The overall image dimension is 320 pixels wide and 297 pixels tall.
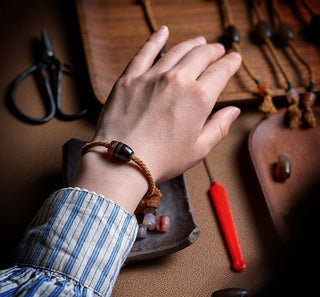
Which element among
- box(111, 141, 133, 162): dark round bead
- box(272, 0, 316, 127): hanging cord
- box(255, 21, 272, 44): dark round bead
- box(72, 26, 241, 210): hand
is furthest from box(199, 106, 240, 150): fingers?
box(255, 21, 272, 44): dark round bead

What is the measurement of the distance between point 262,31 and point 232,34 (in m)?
0.06

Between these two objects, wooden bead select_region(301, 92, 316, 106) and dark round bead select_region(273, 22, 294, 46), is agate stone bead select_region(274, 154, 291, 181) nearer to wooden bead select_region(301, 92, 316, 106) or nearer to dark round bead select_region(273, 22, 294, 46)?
wooden bead select_region(301, 92, 316, 106)

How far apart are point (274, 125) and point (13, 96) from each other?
431 millimetres

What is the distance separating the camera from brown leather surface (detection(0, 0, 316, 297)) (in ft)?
1.81

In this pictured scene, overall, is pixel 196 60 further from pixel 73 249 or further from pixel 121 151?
pixel 73 249

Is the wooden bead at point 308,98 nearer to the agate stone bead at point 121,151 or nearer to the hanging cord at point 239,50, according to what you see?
the hanging cord at point 239,50

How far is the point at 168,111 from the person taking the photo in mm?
522

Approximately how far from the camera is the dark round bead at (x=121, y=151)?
457 millimetres

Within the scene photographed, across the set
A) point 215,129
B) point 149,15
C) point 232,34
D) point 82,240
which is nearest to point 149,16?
point 149,15

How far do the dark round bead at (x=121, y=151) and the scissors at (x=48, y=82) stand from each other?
26 centimetres

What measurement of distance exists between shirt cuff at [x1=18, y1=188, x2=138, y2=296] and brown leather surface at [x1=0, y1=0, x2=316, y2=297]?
114 millimetres

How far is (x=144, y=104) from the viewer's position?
532 millimetres

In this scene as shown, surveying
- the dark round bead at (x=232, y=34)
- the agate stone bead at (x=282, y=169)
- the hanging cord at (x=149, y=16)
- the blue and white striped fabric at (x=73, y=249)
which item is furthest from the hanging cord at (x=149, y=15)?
the blue and white striped fabric at (x=73, y=249)

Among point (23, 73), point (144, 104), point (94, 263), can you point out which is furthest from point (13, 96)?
point (94, 263)
